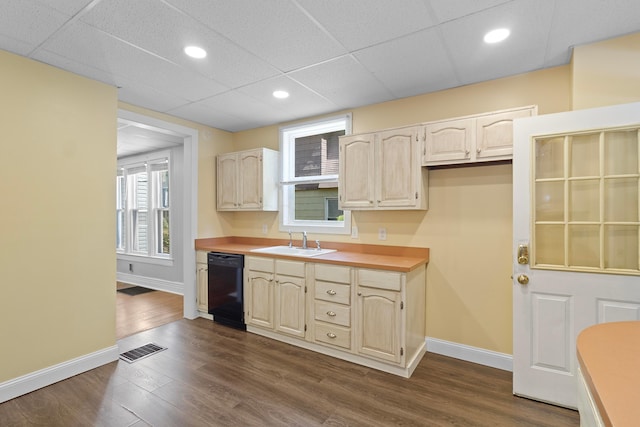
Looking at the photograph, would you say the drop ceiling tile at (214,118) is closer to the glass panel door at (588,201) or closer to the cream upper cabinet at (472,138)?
the cream upper cabinet at (472,138)

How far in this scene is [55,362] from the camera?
255cm

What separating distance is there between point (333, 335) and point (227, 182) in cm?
242

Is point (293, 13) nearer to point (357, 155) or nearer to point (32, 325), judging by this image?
point (357, 155)

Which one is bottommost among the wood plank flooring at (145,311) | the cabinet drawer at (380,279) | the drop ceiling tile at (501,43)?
the wood plank flooring at (145,311)

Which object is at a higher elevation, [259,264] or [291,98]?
[291,98]

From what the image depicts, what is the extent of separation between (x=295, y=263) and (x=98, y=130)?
217 cm

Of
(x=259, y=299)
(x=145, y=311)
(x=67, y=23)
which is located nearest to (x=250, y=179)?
(x=259, y=299)

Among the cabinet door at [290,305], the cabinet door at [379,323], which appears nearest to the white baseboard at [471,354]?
the cabinet door at [379,323]

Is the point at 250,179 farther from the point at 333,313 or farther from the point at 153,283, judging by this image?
the point at 153,283

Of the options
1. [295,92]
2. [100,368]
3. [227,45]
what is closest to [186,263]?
[100,368]

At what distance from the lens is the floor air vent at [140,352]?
9.60 ft

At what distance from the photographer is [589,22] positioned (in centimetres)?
194

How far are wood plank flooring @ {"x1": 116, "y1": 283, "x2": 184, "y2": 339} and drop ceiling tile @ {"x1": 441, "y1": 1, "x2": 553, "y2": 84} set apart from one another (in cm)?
418

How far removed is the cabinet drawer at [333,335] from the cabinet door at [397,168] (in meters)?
1.22
